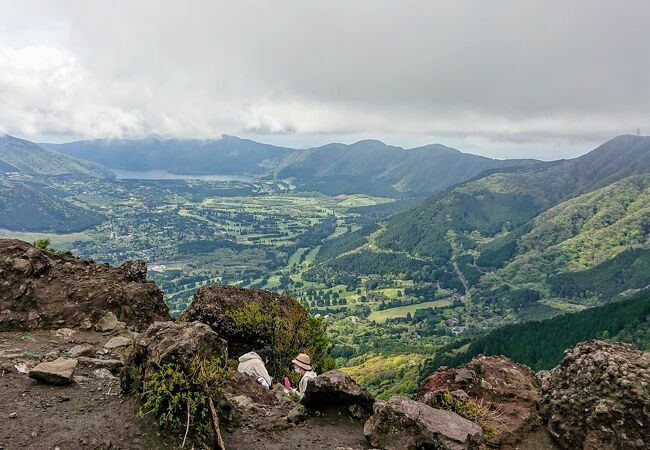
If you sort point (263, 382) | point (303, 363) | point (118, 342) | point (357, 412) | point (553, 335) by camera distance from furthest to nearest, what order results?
1. point (553, 335)
2. point (303, 363)
3. point (263, 382)
4. point (118, 342)
5. point (357, 412)

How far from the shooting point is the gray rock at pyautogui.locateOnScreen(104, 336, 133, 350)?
1716 cm

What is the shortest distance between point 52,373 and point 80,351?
10.9ft

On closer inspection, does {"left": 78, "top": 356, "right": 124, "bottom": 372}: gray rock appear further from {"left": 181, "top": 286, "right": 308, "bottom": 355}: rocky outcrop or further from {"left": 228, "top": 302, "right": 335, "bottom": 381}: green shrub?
{"left": 228, "top": 302, "right": 335, "bottom": 381}: green shrub

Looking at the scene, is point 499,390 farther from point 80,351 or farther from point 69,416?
point 80,351

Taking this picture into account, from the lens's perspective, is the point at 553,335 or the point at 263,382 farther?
the point at 553,335

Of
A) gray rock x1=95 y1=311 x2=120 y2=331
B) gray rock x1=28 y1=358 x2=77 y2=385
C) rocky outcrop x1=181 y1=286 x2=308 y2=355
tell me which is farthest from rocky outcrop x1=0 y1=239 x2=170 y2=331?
gray rock x1=28 y1=358 x2=77 y2=385

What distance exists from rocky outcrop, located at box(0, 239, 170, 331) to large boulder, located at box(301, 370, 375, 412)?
10.1 m

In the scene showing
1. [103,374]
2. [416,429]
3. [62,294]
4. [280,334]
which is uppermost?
[62,294]

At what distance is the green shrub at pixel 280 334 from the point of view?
24781 millimetres

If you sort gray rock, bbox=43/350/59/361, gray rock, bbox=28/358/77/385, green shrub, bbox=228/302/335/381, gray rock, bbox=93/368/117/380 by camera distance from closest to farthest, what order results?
gray rock, bbox=28/358/77/385 → gray rock, bbox=93/368/117/380 → gray rock, bbox=43/350/59/361 → green shrub, bbox=228/302/335/381

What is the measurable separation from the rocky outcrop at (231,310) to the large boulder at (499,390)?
36.7 ft

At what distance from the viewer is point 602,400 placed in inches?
505

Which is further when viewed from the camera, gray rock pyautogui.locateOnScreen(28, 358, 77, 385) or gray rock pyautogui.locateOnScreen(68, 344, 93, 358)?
gray rock pyautogui.locateOnScreen(68, 344, 93, 358)

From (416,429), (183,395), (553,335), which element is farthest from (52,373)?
(553,335)
